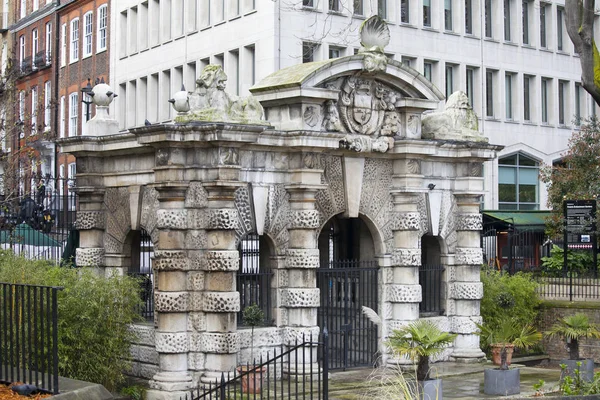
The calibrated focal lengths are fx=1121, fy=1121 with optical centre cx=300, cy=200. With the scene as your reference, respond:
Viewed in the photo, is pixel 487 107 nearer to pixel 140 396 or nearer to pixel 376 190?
pixel 376 190

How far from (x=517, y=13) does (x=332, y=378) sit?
32425 mm

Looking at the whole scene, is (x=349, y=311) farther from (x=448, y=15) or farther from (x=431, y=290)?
(x=448, y=15)

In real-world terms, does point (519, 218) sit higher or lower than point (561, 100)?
lower

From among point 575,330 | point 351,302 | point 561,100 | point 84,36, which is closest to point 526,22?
point 561,100

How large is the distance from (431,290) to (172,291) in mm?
6209

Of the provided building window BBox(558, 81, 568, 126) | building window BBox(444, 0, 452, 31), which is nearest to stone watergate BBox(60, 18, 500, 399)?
building window BBox(444, 0, 452, 31)

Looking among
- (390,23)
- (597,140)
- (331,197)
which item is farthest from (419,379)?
(390,23)

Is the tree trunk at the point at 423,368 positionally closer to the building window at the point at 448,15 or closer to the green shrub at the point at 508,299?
the green shrub at the point at 508,299

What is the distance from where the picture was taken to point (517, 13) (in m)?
48.4

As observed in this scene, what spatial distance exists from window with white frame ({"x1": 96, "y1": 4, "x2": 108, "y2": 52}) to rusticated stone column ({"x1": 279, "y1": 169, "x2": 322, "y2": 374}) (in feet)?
111

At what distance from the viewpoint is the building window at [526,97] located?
162ft

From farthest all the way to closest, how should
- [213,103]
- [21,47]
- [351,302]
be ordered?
[21,47] → [351,302] → [213,103]

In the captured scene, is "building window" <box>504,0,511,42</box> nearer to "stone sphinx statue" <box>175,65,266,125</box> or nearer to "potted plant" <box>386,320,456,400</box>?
"stone sphinx statue" <box>175,65,266,125</box>

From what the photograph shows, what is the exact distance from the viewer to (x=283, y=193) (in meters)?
19.0
